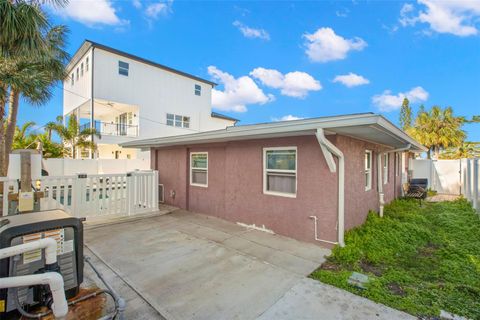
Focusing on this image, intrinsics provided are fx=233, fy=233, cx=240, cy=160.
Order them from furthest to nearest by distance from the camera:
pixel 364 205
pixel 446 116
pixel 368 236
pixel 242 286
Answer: pixel 446 116 < pixel 364 205 < pixel 368 236 < pixel 242 286

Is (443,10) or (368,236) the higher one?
(443,10)

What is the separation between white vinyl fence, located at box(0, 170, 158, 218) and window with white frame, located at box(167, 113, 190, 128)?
12227 millimetres

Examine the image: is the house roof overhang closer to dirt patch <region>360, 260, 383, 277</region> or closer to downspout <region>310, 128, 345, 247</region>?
downspout <region>310, 128, 345, 247</region>

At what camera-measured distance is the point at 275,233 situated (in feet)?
18.7

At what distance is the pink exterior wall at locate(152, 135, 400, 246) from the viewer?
4.95 m

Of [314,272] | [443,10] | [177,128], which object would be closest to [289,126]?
[314,272]

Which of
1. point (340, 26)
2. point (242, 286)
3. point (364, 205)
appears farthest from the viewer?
point (340, 26)

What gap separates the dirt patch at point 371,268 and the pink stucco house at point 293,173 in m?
0.65

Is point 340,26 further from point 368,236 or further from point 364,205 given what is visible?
point 368,236

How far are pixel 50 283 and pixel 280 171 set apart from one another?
4728 millimetres

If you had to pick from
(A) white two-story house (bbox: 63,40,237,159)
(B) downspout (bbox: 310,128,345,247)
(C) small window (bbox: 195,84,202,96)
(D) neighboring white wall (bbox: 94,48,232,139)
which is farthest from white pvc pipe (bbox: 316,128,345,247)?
(C) small window (bbox: 195,84,202,96)

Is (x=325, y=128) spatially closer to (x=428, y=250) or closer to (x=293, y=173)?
(x=293, y=173)

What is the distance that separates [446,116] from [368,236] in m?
25.0

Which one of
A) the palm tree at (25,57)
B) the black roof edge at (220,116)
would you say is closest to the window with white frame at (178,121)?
the black roof edge at (220,116)
